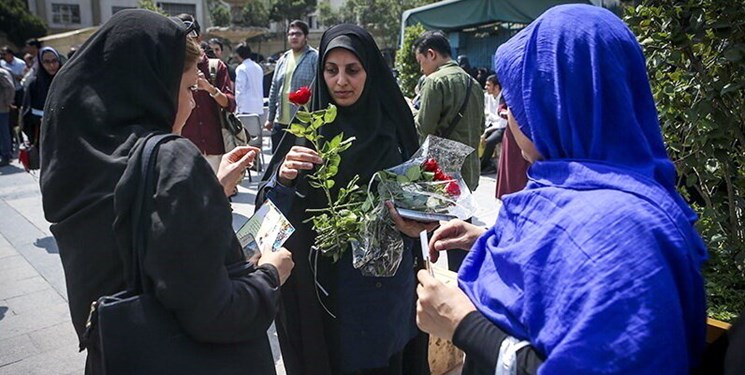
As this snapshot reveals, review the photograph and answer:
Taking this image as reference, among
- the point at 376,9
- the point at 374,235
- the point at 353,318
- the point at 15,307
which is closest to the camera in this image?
the point at 374,235

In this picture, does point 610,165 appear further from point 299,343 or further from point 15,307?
point 15,307

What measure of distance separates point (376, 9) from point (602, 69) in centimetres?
3752

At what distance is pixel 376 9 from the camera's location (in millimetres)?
36688

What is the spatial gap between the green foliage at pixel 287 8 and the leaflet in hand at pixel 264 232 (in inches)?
1720

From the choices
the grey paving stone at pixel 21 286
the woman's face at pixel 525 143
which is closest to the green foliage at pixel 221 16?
the grey paving stone at pixel 21 286

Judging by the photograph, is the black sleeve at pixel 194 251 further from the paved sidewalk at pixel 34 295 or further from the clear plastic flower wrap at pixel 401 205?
the paved sidewalk at pixel 34 295

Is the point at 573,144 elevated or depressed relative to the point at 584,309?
elevated

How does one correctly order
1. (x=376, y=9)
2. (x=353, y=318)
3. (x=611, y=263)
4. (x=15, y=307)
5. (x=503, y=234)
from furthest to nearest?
(x=376, y=9) → (x=15, y=307) → (x=353, y=318) → (x=503, y=234) → (x=611, y=263)

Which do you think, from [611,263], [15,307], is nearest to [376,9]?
[15,307]

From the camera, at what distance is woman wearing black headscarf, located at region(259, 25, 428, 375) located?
220 centimetres

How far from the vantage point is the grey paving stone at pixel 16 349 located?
3134 millimetres

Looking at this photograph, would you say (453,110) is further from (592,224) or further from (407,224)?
(592,224)

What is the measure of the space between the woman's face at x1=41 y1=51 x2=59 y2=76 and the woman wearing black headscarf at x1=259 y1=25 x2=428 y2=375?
538 cm

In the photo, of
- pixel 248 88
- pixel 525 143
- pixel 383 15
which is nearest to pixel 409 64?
pixel 248 88
